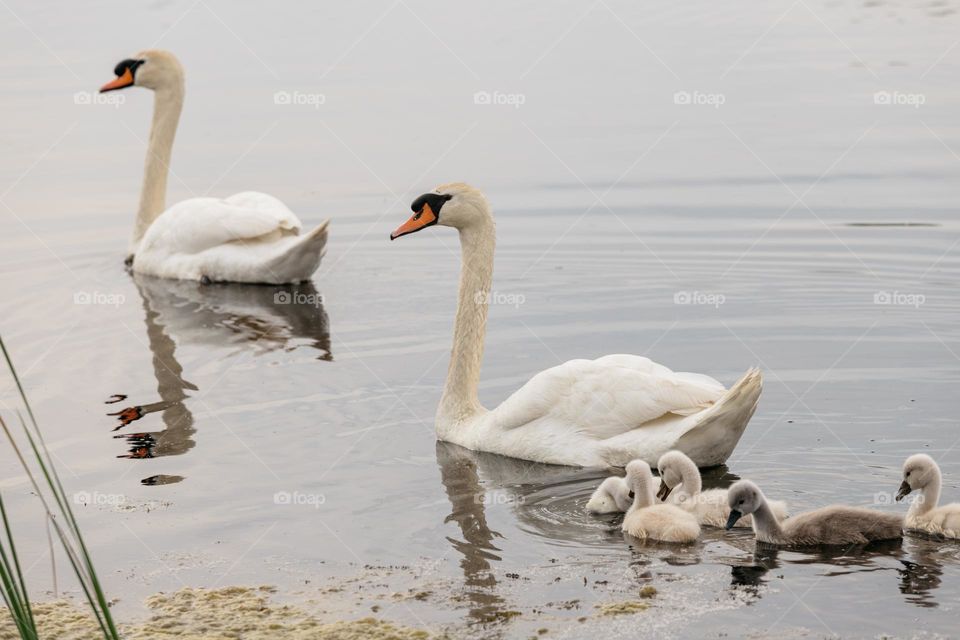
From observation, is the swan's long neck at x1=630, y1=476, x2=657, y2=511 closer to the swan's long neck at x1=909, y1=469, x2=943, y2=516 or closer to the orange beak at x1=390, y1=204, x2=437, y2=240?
the swan's long neck at x1=909, y1=469, x2=943, y2=516

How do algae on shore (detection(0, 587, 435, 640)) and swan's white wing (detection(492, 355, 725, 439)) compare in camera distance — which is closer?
algae on shore (detection(0, 587, 435, 640))

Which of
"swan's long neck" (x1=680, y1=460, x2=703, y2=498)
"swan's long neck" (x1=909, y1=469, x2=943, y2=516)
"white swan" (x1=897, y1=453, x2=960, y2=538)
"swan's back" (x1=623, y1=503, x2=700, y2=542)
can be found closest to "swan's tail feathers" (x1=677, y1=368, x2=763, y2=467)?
"swan's long neck" (x1=680, y1=460, x2=703, y2=498)

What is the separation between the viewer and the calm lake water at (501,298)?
22.9 ft

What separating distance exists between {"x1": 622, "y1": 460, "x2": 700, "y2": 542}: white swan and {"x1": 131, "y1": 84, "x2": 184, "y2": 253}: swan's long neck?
28.5 feet

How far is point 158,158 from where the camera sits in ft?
50.6

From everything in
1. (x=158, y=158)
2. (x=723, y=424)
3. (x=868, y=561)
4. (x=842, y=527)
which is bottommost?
(x=868, y=561)

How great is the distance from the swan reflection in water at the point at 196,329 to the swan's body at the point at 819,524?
11.3 ft

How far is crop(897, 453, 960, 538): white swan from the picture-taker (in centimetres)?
692

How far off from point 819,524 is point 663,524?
0.73 metres

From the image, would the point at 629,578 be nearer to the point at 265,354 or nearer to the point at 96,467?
the point at 96,467

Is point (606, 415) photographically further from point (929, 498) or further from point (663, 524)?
point (929, 498)

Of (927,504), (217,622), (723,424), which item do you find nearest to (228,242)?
(723,424)

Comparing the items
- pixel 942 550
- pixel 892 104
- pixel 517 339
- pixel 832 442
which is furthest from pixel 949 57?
pixel 942 550

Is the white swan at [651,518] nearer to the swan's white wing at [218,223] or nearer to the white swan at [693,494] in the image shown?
the white swan at [693,494]
